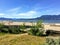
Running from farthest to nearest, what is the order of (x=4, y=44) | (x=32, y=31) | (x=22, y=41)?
(x=32, y=31)
(x=22, y=41)
(x=4, y=44)

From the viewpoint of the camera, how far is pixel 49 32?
18.4 m

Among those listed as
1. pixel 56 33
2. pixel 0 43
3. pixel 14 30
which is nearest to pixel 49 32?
pixel 56 33

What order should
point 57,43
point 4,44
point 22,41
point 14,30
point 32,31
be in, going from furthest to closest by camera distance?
point 14,30, point 32,31, point 22,41, point 4,44, point 57,43

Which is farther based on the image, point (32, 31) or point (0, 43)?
point (32, 31)

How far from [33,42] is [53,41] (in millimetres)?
3763

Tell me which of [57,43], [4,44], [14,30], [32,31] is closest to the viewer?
[57,43]

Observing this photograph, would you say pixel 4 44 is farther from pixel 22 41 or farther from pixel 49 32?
pixel 49 32

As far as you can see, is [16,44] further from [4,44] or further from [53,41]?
[53,41]

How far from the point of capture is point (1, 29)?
70.3 ft

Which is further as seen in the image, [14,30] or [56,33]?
[14,30]

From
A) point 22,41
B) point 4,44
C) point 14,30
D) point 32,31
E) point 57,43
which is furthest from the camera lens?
point 14,30

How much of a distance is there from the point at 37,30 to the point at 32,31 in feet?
1.51

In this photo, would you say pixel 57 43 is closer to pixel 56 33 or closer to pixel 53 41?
pixel 53 41

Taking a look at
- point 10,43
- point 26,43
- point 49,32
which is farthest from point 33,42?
point 49,32
